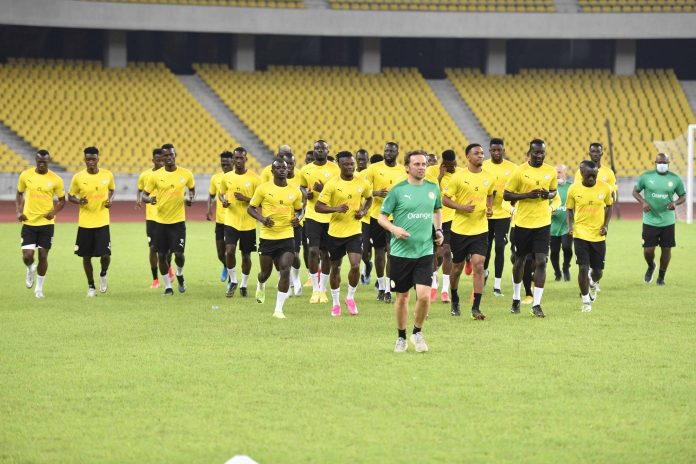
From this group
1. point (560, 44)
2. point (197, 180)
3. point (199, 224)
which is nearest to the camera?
point (199, 224)

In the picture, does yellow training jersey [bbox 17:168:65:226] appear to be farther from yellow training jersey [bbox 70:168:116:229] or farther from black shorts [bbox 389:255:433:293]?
black shorts [bbox 389:255:433:293]

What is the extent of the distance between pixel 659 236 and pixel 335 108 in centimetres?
2760

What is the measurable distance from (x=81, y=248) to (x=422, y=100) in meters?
31.5

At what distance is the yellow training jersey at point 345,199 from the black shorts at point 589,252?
9.91 ft

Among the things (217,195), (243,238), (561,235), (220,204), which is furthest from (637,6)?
(243,238)

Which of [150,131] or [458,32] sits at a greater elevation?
[458,32]

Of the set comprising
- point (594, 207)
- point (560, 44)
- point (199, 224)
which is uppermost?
point (560, 44)

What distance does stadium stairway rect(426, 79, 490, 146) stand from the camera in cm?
4678

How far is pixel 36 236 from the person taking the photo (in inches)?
682

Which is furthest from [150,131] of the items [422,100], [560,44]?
[560,44]

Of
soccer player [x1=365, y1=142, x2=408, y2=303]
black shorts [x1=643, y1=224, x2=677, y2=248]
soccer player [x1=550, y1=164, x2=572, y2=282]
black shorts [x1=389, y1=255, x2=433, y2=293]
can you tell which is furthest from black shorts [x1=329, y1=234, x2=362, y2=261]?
black shorts [x1=643, y1=224, x2=677, y2=248]

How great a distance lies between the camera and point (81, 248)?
1728 centimetres

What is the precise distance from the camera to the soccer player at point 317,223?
16.7 metres

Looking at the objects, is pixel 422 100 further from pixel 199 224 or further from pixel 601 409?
pixel 601 409
